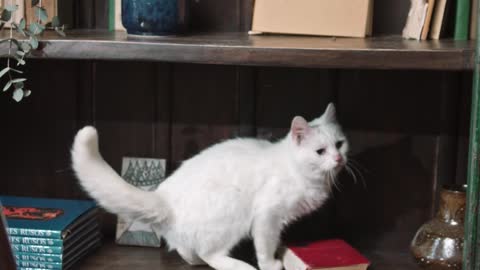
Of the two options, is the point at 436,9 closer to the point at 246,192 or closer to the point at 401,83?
the point at 401,83

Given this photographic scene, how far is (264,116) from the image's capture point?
144cm

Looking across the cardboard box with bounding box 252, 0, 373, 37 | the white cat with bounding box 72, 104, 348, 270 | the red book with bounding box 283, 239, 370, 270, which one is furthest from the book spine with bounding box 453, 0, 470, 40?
the red book with bounding box 283, 239, 370, 270

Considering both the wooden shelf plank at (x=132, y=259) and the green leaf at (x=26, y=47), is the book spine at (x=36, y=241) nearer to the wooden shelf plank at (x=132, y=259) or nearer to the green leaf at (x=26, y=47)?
the wooden shelf plank at (x=132, y=259)

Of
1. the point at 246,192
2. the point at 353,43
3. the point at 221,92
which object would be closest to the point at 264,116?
the point at 221,92

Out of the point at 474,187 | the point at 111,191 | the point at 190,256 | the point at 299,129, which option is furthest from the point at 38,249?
the point at 474,187

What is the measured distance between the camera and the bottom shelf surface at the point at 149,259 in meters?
1.35

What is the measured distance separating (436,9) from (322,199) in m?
0.39

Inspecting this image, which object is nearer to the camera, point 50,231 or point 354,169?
point 50,231

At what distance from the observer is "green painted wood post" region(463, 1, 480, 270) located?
1.02 metres

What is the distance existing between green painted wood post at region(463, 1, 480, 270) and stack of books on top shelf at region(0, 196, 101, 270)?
0.68m

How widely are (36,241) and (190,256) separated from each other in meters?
0.27

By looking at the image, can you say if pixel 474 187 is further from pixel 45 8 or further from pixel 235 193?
pixel 45 8

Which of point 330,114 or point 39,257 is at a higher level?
point 330,114

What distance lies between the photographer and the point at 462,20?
1.24m
